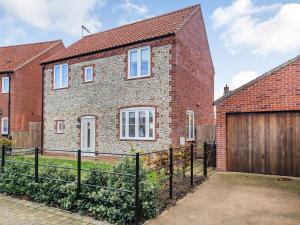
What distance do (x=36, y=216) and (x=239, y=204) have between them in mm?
4788

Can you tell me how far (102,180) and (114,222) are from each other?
126 centimetres

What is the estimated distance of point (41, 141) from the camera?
18078mm

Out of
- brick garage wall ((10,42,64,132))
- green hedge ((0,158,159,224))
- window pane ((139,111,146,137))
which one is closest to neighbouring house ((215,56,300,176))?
window pane ((139,111,146,137))

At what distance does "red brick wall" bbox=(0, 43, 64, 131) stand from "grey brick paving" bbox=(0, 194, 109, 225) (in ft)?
50.0

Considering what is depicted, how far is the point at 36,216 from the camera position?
5383 mm

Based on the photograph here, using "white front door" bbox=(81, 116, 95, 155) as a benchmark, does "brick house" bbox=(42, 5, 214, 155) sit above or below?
above

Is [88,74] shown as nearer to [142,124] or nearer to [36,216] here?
[142,124]

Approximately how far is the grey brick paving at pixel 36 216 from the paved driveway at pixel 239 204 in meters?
Answer: 1.62

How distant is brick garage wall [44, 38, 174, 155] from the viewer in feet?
40.9

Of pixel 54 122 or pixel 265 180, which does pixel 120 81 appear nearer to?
pixel 54 122

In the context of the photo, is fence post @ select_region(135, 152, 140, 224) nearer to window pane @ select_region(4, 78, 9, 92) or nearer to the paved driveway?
the paved driveway

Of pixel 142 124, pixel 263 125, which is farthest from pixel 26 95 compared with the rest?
pixel 263 125

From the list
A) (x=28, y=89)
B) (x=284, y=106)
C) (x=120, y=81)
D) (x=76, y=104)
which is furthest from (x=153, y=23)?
(x=28, y=89)

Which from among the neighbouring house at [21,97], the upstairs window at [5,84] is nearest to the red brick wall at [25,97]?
the neighbouring house at [21,97]
